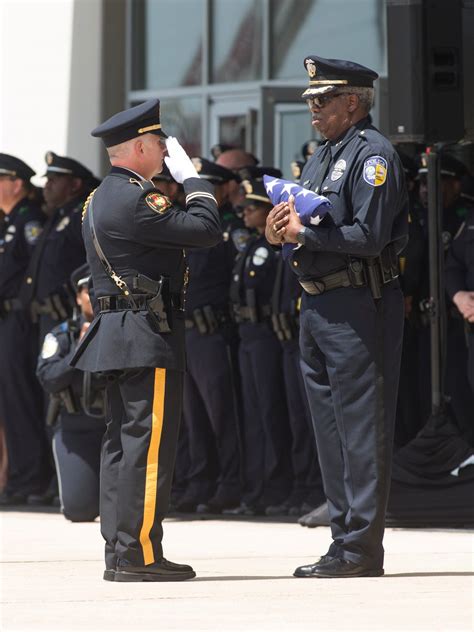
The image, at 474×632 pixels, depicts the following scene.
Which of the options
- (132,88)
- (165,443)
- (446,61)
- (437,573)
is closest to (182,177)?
(165,443)

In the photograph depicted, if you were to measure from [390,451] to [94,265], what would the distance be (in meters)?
1.37

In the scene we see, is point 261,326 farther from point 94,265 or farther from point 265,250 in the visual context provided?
point 94,265

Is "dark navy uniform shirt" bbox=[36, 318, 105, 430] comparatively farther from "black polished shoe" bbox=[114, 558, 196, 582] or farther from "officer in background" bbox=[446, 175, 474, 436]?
"black polished shoe" bbox=[114, 558, 196, 582]

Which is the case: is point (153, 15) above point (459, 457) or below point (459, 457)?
above

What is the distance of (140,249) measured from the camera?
20.7 ft

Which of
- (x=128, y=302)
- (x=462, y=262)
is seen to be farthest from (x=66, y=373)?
(x=128, y=302)

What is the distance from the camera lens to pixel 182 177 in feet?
21.1

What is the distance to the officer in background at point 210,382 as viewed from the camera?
10.0 metres

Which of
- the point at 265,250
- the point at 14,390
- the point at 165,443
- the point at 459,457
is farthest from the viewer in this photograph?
the point at 14,390

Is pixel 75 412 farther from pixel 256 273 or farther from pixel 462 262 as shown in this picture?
pixel 462 262

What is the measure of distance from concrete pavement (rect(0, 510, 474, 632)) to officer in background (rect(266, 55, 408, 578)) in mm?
323

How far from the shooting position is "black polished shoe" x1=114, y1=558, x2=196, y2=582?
20.4ft

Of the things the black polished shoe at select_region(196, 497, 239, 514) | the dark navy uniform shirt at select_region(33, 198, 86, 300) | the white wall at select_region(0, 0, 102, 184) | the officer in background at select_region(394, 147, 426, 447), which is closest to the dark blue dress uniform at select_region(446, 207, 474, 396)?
the officer in background at select_region(394, 147, 426, 447)

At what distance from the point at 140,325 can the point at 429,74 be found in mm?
2837
